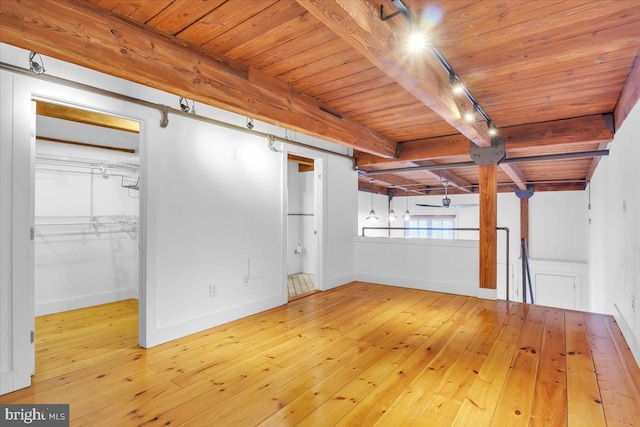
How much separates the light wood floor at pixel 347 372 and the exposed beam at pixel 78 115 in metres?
2.17

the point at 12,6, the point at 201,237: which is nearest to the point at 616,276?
the point at 201,237

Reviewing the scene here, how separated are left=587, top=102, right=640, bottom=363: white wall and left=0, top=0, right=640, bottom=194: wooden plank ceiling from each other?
0.32 metres

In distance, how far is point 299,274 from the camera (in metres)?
6.70

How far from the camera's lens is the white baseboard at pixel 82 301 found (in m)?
3.80

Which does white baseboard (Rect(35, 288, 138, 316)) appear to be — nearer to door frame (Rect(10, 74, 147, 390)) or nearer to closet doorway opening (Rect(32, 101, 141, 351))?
closet doorway opening (Rect(32, 101, 141, 351))

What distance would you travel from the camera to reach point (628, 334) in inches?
115

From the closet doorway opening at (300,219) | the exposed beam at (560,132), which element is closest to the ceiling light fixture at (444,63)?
the exposed beam at (560,132)

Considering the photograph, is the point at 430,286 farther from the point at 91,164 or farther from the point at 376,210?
the point at 91,164

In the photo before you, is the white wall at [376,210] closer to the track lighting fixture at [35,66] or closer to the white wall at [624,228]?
the white wall at [624,228]

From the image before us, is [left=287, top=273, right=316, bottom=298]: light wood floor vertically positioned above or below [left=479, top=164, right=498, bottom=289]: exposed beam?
below

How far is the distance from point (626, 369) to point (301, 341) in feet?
8.48

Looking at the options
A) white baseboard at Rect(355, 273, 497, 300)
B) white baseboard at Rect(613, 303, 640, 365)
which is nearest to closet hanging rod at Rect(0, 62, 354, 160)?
white baseboard at Rect(355, 273, 497, 300)

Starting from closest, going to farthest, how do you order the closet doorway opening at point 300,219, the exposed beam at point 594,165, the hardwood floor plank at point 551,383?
1. the hardwood floor plank at point 551,383
2. the exposed beam at point 594,165
3. the closet doorway opening at point 300,219

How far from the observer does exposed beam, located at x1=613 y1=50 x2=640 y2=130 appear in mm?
2426
